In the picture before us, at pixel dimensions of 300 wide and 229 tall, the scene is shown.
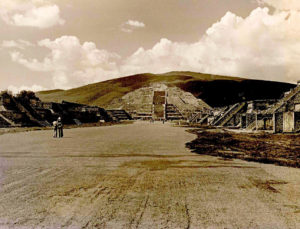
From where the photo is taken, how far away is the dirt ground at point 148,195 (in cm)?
373

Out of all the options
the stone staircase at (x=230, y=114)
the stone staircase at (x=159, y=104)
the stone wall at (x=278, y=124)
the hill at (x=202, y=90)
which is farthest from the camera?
the hill at (x=202, y=90)

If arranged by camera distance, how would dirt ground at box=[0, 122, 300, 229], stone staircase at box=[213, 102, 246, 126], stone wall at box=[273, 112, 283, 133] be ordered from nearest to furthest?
1. dirt ground at box=[0, 122, 300, 229]
2. stone wall at box=[273, 112, 283, 133]
3. stone staircase at box=[213, 102, 246, 126]

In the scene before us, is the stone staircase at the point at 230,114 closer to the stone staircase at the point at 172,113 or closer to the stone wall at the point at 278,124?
the stone wall at the point at 278,124

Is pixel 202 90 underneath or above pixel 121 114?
above

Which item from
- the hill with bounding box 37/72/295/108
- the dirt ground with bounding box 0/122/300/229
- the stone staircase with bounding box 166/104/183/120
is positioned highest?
the hill with bounding box 37/72/295/108

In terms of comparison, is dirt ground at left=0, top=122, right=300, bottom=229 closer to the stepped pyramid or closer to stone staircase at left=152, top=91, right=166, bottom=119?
the stepped pyramid

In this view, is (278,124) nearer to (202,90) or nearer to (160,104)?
(160,104)

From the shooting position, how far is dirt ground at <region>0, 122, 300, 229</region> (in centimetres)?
373

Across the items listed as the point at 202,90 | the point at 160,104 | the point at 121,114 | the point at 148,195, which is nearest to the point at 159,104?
the point at 160,104

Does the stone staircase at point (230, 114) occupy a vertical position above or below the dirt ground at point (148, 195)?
above

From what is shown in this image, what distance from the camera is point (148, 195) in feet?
16.2

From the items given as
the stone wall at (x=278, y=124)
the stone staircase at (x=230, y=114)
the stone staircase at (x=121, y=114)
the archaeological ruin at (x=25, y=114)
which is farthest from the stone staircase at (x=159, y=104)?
the stone wall at (x=278, y=124)

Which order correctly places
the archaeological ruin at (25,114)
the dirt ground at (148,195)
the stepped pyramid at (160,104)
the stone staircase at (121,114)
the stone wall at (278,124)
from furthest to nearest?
1. the stepped pyramid at (160,104)
2. the stone staircase at (121,114)
3. the archaeological ruin at (25,114)
4. the stone wall at (278,124)
5. the dirt ground at (148,195)

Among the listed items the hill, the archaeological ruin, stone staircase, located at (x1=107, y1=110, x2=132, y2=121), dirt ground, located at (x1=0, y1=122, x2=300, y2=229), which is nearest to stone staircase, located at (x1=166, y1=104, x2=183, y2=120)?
stone staircase, located at (x1=107, y1=110, x2=132, y2=121)
